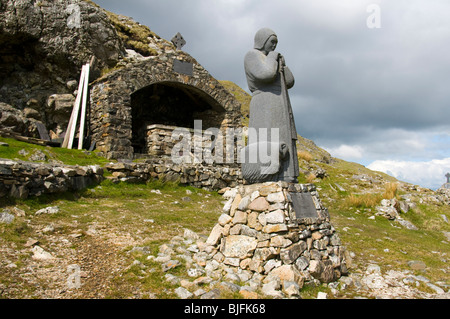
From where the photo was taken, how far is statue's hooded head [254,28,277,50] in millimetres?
5430

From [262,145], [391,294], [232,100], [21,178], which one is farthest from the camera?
[232,100]

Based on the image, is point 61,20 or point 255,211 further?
point 61,20

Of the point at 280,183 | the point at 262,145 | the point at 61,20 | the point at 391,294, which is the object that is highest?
the point at 61,20

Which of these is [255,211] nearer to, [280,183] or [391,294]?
[280,183]

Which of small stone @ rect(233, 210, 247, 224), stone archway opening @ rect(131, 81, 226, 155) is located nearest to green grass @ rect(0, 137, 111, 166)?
stone archway opening @ rect(131, 81, 226, 155)

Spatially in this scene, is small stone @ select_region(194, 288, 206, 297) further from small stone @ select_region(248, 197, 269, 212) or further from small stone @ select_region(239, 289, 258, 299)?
small stone @ select_region(248, 197, 269, 212)

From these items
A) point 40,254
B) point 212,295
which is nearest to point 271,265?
point 212,295

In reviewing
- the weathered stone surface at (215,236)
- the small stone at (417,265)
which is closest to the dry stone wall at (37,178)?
the weathered stone surface at (215,236)

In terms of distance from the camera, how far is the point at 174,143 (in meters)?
12.7

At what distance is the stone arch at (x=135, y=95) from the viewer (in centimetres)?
1138

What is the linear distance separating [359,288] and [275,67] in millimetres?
3505

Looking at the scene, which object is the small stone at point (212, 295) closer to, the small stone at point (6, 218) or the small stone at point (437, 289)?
the small stone at point (437, 289)
